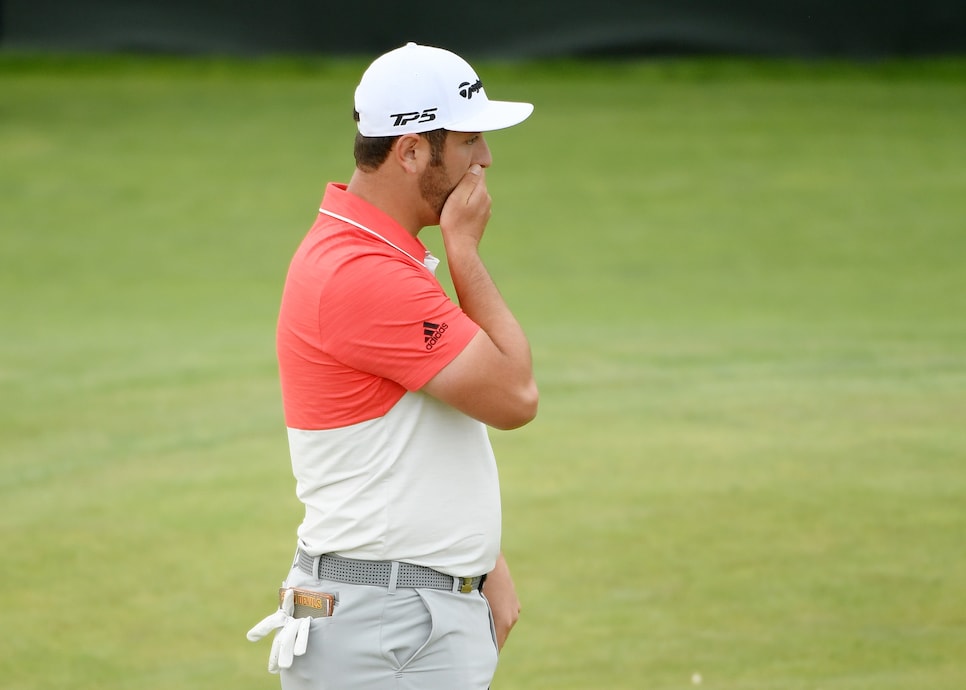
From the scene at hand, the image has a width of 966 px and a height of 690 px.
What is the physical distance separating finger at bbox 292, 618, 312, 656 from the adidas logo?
0.56 m

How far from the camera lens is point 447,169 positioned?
2.64 meters

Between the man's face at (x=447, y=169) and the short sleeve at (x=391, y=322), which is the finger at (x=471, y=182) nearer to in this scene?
the man's face at (x=447, y=169)

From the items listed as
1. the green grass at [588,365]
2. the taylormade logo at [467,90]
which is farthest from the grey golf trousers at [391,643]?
the green grass at [588,365]

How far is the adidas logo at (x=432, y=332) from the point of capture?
249 centimetres

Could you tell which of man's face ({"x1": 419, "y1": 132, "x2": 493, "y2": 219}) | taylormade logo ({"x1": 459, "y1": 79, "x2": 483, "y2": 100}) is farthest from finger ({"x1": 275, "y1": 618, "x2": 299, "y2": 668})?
taylormade logo ({"x1": 459, "y1": 79, "x2": 483, "y2": 100})

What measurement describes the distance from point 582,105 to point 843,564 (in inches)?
467

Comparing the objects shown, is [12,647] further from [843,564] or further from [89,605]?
[843,564]

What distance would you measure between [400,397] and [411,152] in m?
0.45

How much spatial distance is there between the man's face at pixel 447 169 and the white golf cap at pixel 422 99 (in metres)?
0.04

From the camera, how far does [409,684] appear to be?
260 cm

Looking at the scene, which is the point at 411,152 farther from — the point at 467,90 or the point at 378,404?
the point at 378,404

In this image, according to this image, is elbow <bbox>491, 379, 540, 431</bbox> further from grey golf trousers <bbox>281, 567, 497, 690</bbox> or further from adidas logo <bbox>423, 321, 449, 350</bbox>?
grey golf trousers <bbox>281, 567, 497, 690</bbox>

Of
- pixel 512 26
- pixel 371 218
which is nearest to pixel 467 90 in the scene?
pixel 371 218

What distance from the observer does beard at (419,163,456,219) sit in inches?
104
